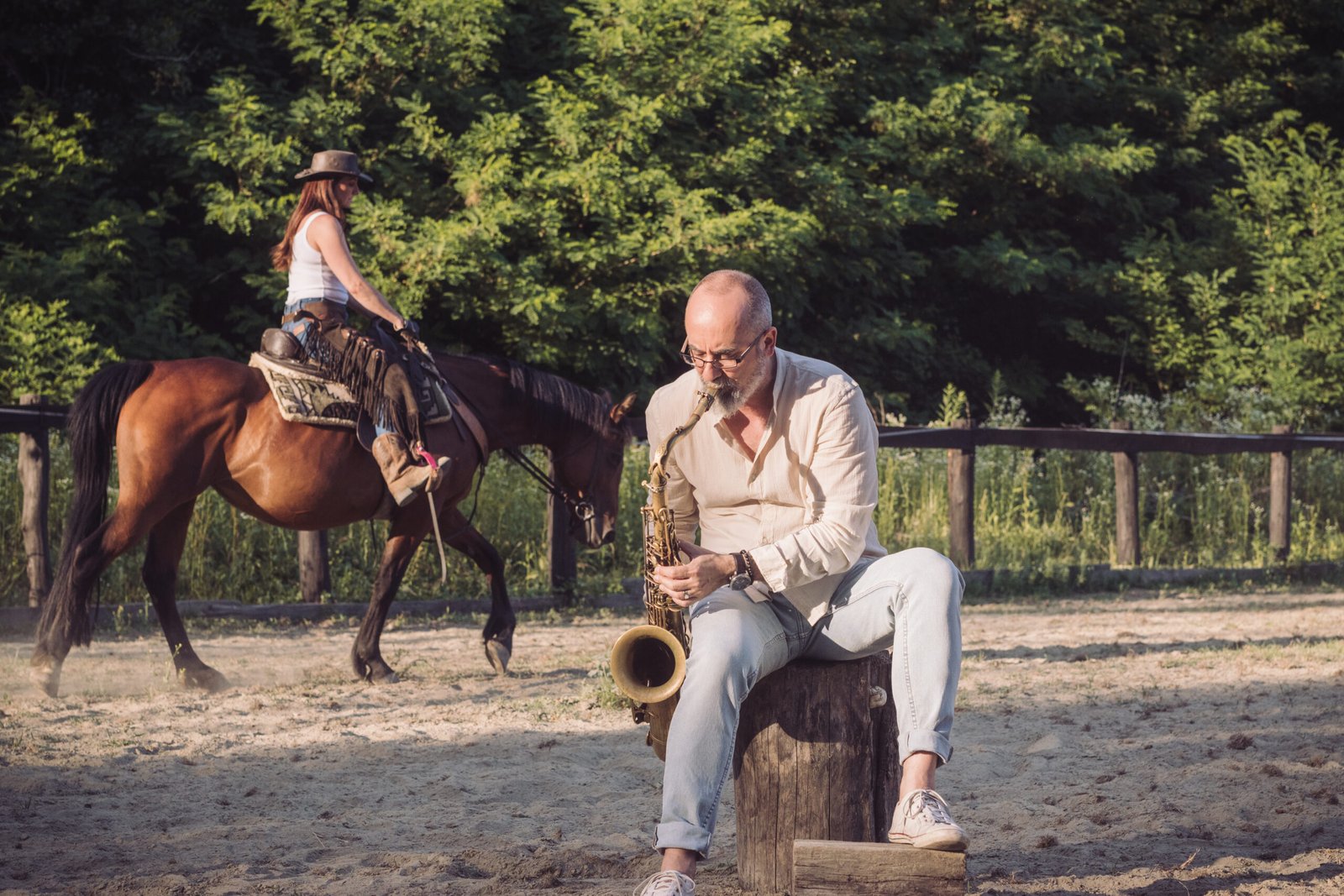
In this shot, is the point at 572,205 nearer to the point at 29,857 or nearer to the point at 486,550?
the point at 486,550

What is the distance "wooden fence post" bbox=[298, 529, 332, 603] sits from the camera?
32.8ft

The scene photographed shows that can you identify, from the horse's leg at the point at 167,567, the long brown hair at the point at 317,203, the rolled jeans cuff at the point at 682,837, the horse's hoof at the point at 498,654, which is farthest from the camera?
the horse's hoof at the point at 498,654

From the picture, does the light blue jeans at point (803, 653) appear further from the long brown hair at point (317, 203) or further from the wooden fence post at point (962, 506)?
the wooden fence post at point (962, 506)

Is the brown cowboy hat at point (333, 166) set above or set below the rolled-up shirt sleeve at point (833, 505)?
above

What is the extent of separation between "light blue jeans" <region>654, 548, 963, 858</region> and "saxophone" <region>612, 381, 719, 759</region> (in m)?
0.08

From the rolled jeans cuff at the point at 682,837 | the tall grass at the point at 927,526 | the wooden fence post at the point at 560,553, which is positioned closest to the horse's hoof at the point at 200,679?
the tall grass at the point at 927,526

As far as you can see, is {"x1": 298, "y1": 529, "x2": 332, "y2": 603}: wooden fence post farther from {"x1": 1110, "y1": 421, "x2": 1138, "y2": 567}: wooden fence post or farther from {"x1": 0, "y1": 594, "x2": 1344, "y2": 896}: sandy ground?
{"x1": 1110, "y1": 421, "x2": 1138, "y2": 567}: wooden fence post

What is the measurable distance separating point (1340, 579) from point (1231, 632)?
442cm

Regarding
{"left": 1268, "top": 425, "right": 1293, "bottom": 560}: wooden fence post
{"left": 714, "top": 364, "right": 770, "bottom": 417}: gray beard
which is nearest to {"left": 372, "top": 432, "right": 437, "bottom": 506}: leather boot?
{"left": 714, "top": 364, "right": 770, "bottom": 417}: gray beard

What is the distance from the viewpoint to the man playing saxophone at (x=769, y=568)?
363cm

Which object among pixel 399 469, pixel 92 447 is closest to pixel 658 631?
pixel 399 469

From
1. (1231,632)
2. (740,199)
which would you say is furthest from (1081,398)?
(1231,632)

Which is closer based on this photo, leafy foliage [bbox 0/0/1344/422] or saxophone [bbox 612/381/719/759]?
saxophone [bbox 612/381/719/759]

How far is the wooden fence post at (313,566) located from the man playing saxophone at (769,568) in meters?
6.40
